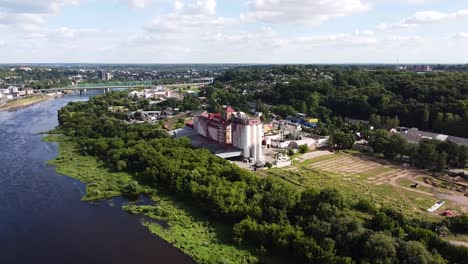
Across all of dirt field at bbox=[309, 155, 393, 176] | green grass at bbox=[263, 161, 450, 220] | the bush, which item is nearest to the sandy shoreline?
the bush

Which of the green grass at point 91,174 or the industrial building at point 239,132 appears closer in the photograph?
the green grass at point 91,174

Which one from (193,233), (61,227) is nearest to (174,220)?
(193,233)

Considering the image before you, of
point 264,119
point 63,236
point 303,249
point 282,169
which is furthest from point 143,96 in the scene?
point 303,249

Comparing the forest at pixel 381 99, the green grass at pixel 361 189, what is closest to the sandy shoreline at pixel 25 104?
the forest at pixel 381 99

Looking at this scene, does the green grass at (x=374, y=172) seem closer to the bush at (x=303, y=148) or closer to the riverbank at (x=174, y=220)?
the bush at (x=303, y=148)

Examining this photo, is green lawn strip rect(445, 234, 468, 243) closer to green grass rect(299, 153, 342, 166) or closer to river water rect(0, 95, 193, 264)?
river water rect(0, 95, 193, 264)

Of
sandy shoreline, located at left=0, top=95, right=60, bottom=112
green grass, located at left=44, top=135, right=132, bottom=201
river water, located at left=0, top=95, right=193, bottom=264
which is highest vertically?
sandy shoreline, located at left=0, top=95, right=60, bottom=112
